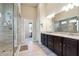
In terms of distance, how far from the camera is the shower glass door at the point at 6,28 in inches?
143

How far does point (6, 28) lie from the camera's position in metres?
3.71

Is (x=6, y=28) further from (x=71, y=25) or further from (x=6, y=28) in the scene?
(x=71, y=25)

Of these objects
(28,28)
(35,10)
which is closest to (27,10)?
(35,10)

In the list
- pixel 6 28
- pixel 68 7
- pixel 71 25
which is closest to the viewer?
pixel 6 28

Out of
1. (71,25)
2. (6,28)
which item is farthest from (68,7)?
(6,28)

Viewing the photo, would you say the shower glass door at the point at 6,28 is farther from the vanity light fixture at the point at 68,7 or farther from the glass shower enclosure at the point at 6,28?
the vanity light fixture at the point at 68,7

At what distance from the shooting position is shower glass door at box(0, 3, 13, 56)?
11.9ft

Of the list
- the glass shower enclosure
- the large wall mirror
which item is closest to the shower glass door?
the glass shower enclosure

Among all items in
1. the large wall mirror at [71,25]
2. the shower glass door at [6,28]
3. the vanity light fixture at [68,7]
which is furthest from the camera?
the vanity light fixture at [68,7]

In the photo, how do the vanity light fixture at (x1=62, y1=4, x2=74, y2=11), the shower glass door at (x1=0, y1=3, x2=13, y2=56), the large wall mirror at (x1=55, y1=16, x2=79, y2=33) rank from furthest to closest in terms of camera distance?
the vanity light fixture at (x1=62, y1=4, x2=74, y2=11) → the large wall mirror at (x1=55, y1=16, x2=79, y2=33) → the shower glass door at (x1=0, y1=3, x2=13, y2=56)

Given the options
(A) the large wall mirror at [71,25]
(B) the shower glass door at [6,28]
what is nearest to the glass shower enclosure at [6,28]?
(B) the shower glass door at [6,28]

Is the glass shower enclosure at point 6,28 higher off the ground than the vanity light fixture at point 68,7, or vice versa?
the vanity light fixture at point 68,7

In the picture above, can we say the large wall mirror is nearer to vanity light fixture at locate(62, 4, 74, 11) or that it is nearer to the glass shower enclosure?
vanity light fixture at locate(62, 4, 74, 11)

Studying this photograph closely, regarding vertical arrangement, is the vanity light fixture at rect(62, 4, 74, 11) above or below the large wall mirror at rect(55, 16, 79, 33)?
above
